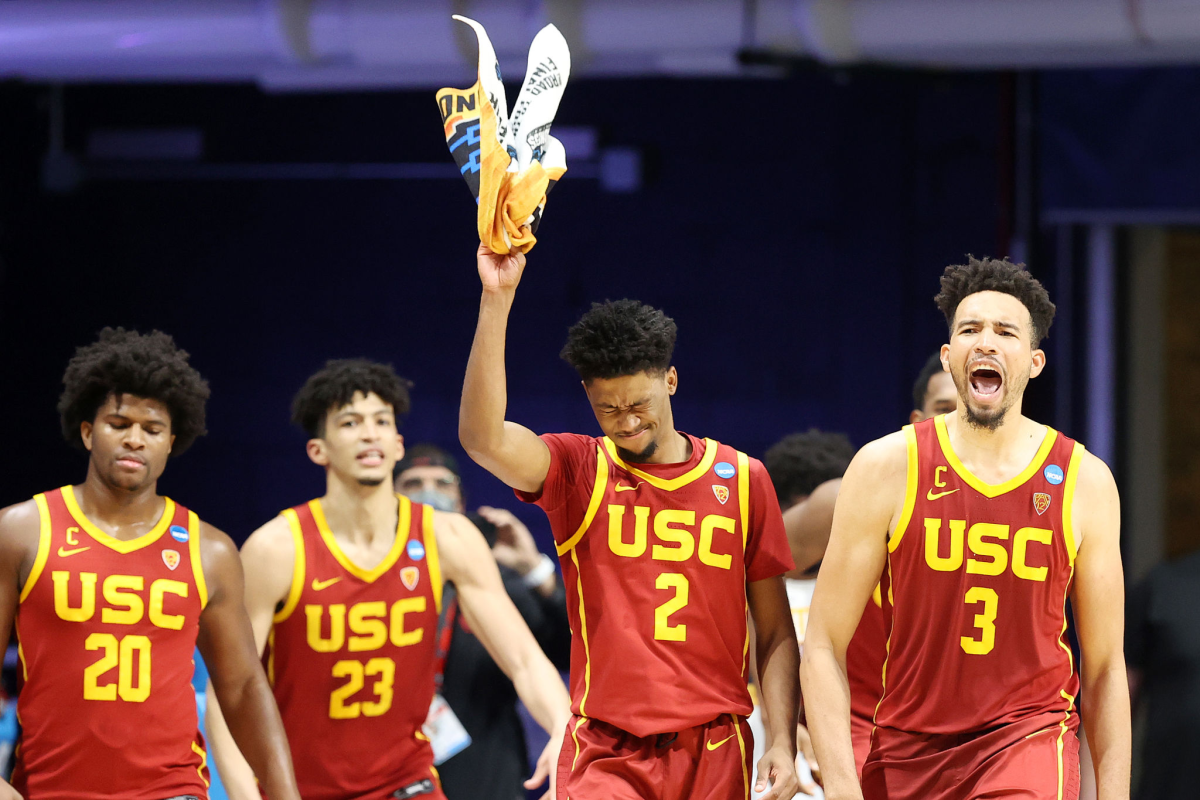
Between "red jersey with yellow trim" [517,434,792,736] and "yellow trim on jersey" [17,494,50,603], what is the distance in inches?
50.6

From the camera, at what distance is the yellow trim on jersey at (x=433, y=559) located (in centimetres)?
508

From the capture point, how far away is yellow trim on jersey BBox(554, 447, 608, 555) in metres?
3.79

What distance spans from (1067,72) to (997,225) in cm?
83

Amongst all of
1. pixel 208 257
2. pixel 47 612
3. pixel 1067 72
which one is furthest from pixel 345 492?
pixel 1067 72

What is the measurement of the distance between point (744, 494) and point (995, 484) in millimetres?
623

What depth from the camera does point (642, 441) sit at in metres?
3.79

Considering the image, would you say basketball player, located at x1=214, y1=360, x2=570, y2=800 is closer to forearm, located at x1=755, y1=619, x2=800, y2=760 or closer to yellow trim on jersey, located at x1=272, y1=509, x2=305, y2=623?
yellow trim on jersey, located at x1=272, y1=509, x2=305, y2=623

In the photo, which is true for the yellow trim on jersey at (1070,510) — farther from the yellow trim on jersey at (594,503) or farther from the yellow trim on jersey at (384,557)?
the yellow trim on jersey at (384,557)

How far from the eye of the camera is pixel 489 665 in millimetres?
5875

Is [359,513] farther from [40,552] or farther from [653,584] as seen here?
[653,584]

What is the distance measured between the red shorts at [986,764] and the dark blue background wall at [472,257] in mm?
4509

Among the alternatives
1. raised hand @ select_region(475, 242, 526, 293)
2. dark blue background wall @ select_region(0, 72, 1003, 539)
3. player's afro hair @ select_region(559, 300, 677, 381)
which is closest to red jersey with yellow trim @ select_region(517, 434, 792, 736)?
player's afro hair @ select_region(559, 300, 677, 381)

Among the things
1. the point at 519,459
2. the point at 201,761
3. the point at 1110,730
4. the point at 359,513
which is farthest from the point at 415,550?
the point at 1110,730

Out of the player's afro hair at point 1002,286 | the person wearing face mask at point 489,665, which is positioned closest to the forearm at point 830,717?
the player's afro hair at point 1002,286
